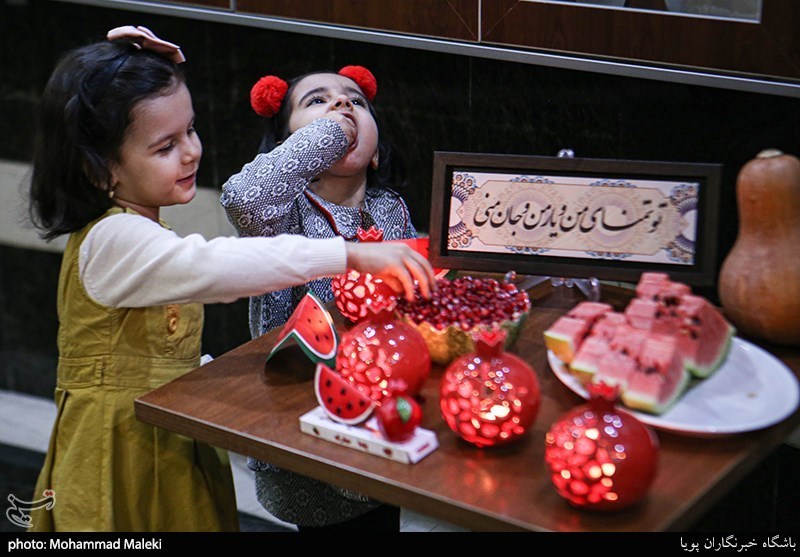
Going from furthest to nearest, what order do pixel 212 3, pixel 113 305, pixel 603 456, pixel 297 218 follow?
1. pixel 212 3
2. pixel 297 218
3. pixel 113 305
4. pixel 603 456

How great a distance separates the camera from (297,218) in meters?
2.07

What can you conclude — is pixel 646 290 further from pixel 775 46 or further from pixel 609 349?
pixel 775 46

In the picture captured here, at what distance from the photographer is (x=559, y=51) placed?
78.7 inches

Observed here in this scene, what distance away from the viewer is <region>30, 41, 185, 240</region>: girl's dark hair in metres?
1.75

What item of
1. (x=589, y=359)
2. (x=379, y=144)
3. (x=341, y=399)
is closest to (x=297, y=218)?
(x=379, y=144)

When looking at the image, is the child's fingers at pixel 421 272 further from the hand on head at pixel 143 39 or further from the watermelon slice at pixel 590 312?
the hand on head at pixel 143 39

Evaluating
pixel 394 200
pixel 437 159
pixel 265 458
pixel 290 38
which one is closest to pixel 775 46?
pixel 437 159

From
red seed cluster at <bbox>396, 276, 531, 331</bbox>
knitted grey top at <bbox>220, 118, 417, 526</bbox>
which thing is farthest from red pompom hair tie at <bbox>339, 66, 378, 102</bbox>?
red seed cluster at <bbox>396, 276, 531, 331</bbox>

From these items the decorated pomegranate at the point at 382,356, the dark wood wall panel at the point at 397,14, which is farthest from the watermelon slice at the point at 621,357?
the dark wood wall panel at the point at 397,14

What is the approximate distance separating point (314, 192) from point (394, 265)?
0.56m

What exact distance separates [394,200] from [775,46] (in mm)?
833

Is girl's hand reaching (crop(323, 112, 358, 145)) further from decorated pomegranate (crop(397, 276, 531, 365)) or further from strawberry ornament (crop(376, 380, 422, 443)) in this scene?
strawberry ornament (crop(376, 380, 422, 443))

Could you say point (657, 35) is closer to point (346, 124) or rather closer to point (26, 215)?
point (346, 124)

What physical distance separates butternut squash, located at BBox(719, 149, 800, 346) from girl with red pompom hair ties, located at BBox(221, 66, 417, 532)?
29.8 inches
